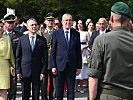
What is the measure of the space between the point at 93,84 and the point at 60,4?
25367 millimetres

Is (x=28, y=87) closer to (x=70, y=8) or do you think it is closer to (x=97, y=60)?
(x=97, y=60)

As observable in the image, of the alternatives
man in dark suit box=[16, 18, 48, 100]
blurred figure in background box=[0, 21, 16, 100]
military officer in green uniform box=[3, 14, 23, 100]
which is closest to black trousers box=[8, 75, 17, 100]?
military officer in green uniform box=[3, 14, 23, 100]

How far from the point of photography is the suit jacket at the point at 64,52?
6219mm

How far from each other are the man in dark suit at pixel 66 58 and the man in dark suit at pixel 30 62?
0.29 meters

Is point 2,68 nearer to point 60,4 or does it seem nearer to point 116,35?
point 116,35

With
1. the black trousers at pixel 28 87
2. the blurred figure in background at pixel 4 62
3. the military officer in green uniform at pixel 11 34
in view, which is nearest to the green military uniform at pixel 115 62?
the black trousers at pixel 28 87

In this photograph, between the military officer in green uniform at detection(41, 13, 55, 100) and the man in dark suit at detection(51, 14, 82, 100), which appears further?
the military officer in green uniform at detection(41, 13, 55, 100)

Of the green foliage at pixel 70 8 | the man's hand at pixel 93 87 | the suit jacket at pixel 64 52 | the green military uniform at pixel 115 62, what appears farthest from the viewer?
the green foliage at pixel 70 8

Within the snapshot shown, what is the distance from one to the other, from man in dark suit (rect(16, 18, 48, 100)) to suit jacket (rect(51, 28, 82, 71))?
0.89 ft

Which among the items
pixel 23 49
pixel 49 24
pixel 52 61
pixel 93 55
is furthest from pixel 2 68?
pixel 93 55

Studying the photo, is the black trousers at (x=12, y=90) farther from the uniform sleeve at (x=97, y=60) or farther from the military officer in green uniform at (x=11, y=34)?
the uniform sleeve at (x=97, y=60)

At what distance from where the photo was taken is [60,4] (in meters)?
28.0

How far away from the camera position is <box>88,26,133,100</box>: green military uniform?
307cm

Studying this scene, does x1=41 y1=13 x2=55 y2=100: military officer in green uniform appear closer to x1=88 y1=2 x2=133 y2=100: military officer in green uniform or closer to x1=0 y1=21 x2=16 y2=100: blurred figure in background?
x1=0 y1=21 x2=16 y2=100: blurred figure in background
